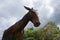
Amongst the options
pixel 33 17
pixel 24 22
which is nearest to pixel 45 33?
pixel 24 22

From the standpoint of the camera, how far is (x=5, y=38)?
635cm

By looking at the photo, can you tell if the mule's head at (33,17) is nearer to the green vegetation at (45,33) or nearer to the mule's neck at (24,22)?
the mule's neck at (24,22)

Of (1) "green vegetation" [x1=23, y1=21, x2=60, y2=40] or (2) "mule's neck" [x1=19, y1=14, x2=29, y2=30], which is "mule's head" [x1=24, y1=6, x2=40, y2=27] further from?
(1) "green vegetation" [x1=23, y1=21, x2=60, y2=40]

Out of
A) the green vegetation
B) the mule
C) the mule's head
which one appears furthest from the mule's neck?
the green vegetation

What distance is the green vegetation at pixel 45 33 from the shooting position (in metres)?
17.5

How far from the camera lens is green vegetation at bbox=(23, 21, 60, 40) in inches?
688

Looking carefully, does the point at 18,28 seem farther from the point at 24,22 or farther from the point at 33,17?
the point at 33,17

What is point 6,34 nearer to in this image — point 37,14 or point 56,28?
point 37,14

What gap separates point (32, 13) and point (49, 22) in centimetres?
1248

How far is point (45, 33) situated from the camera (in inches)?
684

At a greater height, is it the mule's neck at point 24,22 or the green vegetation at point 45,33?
the green vegetation at point 45,33

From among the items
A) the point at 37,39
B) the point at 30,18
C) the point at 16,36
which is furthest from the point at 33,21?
the point at 37,39

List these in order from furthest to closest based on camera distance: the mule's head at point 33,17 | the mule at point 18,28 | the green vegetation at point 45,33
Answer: the green vegetation at point 45,33 < the mule at point 18,28 < the mule's head at point 33,17

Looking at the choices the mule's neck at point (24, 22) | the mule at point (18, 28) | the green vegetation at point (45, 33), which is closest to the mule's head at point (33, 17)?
the mule at point (18, 28)
